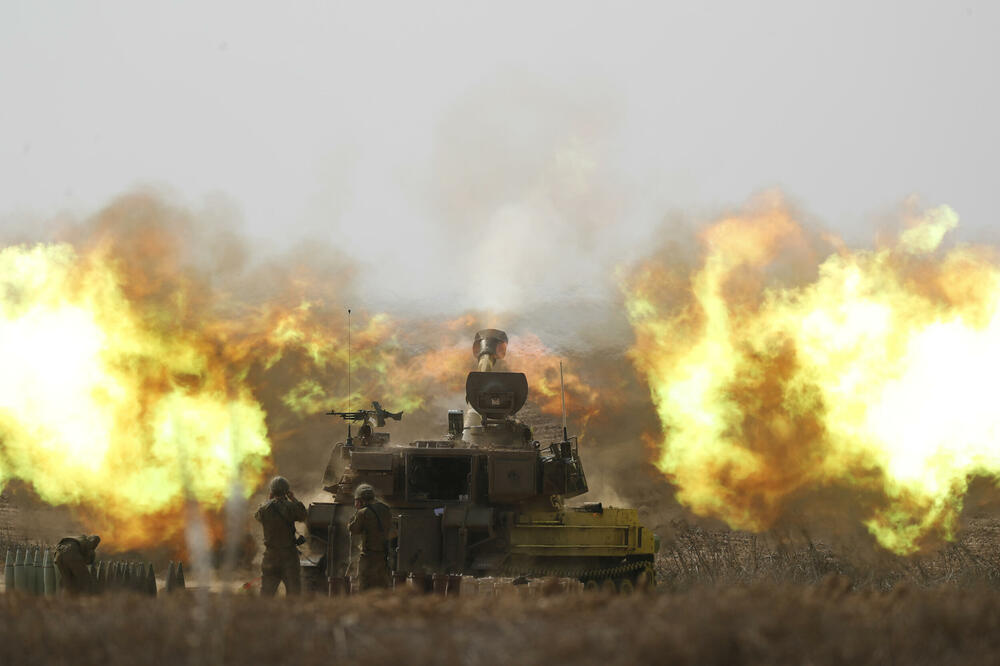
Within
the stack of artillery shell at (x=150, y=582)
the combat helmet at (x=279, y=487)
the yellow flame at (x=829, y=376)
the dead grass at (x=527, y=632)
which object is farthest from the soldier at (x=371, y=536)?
the yellow flame at (x=829, y=376)

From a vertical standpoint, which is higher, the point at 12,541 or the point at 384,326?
the point at 384,326

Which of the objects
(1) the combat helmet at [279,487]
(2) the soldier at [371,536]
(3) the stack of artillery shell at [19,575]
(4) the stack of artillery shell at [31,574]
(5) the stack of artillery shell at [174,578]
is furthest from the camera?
(4) the stack of artillery shell at [31,574]

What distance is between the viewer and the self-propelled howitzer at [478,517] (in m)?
17.4

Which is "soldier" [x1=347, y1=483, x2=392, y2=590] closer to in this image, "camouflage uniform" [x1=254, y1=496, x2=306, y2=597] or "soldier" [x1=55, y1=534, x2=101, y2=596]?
"camouflage uniform" [x1=254, y1=496, x2=306, y2=597]

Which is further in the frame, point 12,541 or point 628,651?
point 12,541

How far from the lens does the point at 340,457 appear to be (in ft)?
62.0

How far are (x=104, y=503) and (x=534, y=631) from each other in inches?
806

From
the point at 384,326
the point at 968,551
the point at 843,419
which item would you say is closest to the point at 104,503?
the point at 384,326

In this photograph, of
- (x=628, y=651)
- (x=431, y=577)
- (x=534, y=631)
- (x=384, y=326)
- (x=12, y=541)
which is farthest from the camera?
(x=384, y=326)

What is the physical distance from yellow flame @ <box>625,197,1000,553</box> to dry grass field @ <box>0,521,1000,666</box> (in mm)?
14924

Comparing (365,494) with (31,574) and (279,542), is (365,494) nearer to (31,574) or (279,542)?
(279,542)

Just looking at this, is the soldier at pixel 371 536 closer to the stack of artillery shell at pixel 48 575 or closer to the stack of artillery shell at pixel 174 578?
the stack of artillery shell at pixel 174 578

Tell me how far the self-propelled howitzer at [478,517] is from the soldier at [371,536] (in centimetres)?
142

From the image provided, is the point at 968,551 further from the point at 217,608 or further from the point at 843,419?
the point at 217,608
